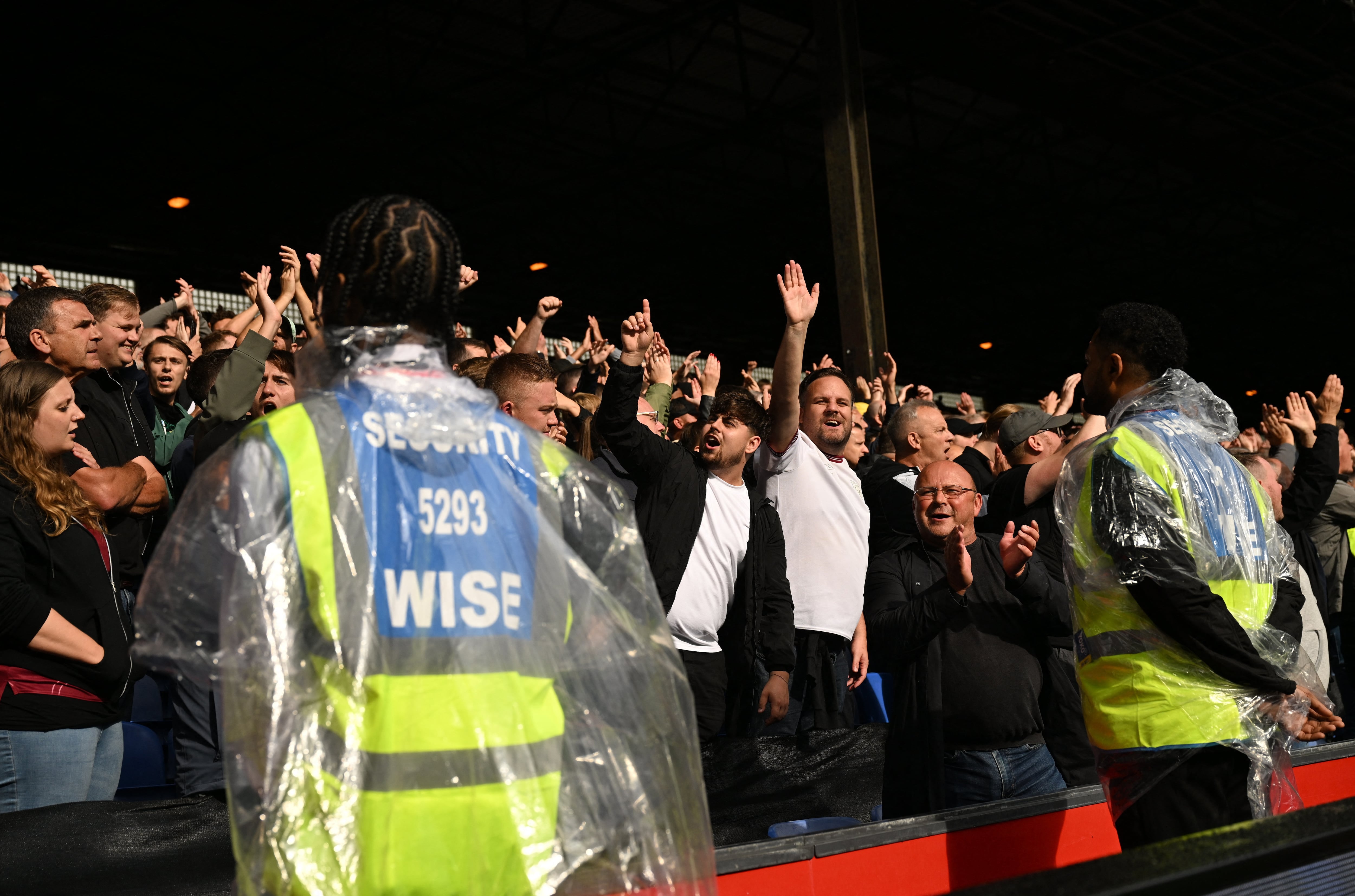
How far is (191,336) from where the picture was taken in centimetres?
638

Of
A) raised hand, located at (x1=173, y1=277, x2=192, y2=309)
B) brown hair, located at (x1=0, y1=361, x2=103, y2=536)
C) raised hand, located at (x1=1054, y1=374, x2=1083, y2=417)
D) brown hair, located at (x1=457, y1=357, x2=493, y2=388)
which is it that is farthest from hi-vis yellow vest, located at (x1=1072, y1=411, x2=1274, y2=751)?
raised hand, located at (x1=173, y1=277, x2=192, y2=309)

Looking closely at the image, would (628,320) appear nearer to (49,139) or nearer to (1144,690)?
(1144,690)

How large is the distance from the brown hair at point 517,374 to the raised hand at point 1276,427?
4314 millimetres

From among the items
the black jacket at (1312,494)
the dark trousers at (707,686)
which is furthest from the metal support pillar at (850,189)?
the dark trousers at (707,686)

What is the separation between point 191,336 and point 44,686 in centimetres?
366

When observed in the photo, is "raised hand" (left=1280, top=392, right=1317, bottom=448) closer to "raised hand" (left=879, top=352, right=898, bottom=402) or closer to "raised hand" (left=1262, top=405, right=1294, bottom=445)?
"raised hand" (left=1262, top=405, right=1294, bottom=445)

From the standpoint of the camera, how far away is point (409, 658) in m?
1.54

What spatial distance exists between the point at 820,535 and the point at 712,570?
61 centimetres

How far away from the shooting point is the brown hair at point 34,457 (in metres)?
3.15

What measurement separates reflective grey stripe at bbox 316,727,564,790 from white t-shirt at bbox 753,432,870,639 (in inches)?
122

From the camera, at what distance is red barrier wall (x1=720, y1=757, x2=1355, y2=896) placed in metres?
3.01

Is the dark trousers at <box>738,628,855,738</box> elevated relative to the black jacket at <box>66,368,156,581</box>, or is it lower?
lower

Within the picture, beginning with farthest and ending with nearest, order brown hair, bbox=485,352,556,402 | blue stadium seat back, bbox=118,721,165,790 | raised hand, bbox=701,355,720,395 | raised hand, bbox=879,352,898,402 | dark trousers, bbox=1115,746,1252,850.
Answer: raised hand, bbox=879,352,898,402, raised hand, bbox=701,355,720,395, brown hair, bbox=485,352,556,402, blue stadium seat back, bbox=118,721,165,790, dark trousers, bbox=1115,746,1252,850

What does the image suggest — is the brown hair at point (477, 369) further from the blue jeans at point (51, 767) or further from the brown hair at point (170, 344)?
the blue jeans at point (51, 767)
